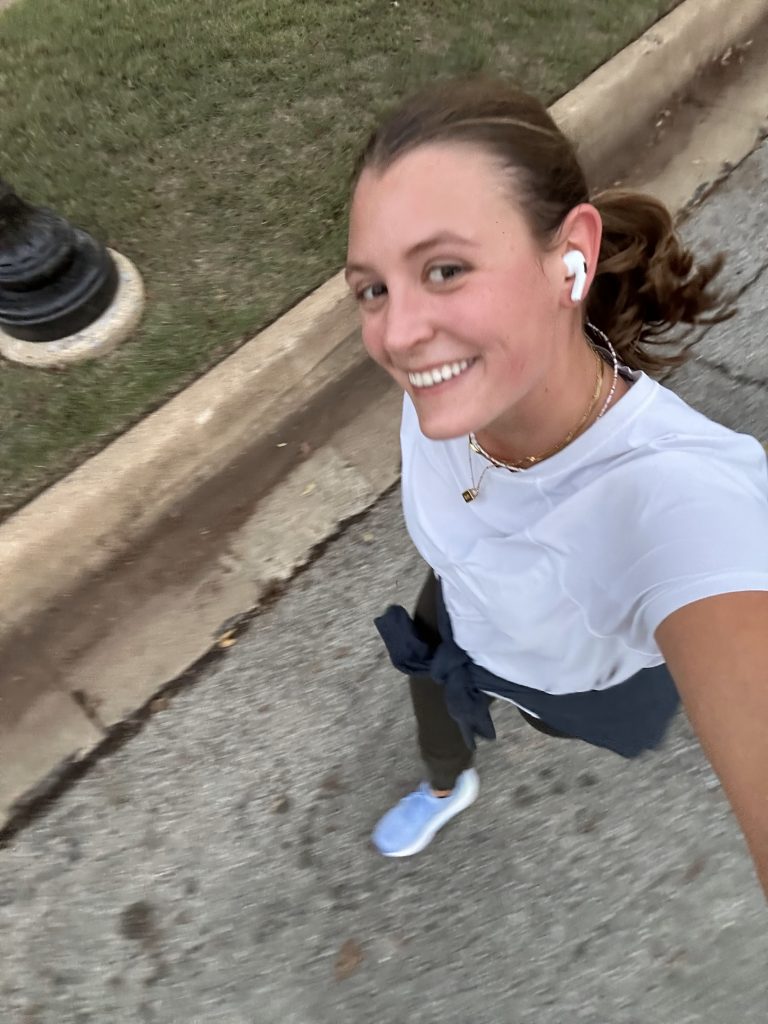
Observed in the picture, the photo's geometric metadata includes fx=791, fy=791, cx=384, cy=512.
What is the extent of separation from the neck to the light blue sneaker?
1192 mm

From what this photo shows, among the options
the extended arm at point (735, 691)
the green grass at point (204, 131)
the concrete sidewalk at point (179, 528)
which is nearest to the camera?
the extended arm at point (735, 691)

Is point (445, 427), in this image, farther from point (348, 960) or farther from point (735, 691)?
point (348, 960)

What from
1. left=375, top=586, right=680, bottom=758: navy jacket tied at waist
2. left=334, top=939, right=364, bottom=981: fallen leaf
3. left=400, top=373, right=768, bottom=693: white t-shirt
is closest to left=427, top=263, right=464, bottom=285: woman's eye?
left=400, top=373, right=768, bottom=693: white t-shirt

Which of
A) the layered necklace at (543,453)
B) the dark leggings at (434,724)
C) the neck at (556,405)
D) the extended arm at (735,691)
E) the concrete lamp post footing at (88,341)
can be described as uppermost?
the concrete lamp post footing at (88,341)

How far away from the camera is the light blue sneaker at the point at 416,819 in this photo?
7.25 ft

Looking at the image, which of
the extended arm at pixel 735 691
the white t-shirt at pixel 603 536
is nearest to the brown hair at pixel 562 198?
the white t-shirt at pixel 603 536

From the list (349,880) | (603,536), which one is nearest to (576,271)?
(603,536)

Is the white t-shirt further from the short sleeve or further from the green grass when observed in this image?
the green grass

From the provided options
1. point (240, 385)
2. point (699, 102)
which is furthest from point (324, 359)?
point (699, 102)

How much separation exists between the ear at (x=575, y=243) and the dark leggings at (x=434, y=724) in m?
0.82

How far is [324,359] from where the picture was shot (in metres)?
3.02

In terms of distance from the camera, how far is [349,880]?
2223 millimetres

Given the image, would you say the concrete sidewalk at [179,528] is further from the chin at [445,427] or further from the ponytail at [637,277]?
the chin at [445,427]

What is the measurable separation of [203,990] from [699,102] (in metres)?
4.30
